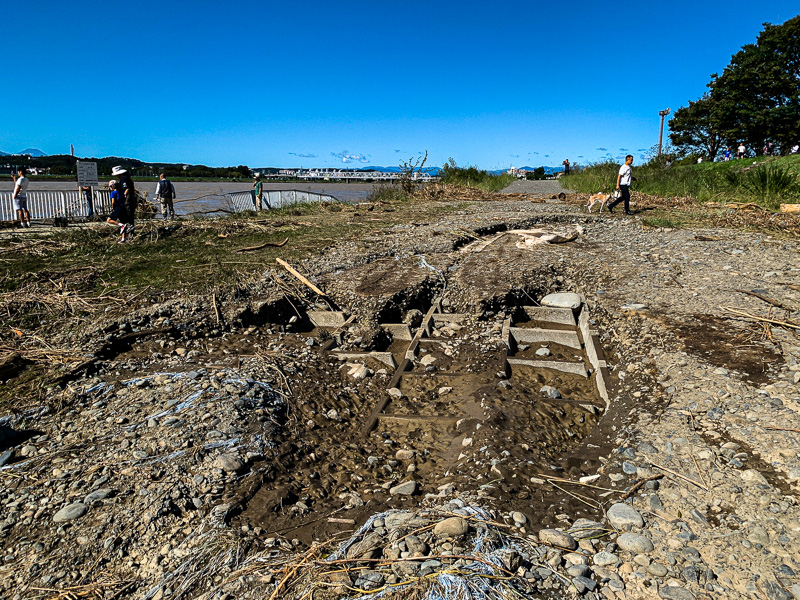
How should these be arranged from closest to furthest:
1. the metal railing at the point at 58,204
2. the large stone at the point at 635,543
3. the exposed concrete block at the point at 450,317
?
the large stone at the point at 635,543 → the exposed concrete block at the point at 450,317 → the metal railing at the point at 58,204

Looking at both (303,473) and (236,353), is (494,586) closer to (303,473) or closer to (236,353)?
(303,473)

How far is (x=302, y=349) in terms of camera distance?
17.5 ft

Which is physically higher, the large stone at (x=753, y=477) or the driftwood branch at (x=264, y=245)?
the driftwood branch at (x=264, y=245)

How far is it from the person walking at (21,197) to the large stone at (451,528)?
639 inches

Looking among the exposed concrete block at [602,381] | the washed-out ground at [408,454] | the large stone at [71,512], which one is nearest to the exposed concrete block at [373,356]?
the washed-out ground at [408,454]

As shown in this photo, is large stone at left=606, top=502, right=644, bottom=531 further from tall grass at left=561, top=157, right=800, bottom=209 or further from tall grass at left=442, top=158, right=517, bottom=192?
tall grass at left=442, top=158, right=517, bottom=192

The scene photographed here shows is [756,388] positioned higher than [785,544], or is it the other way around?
[756,388]

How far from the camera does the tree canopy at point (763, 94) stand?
3241cm

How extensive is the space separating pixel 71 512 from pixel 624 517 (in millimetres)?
3202

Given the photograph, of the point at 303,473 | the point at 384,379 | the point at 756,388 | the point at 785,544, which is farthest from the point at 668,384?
the point at 303,473

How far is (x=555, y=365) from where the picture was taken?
5.27m

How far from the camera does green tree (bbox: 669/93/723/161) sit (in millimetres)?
38344

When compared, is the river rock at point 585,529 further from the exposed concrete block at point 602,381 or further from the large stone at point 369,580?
the exposed concrete block at point 602,381

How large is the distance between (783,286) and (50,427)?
7.91 m
